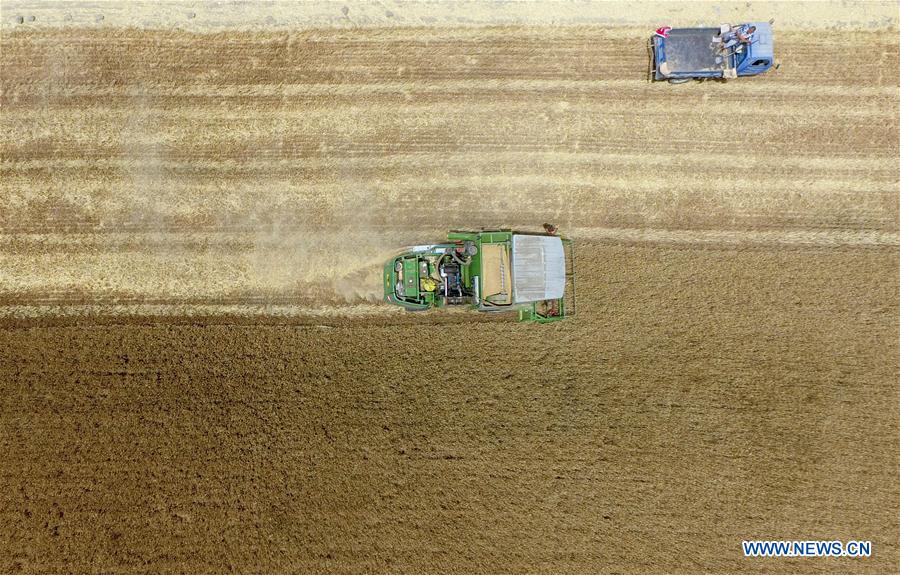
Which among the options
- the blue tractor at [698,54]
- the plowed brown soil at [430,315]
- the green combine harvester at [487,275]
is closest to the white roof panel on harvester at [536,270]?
the green combine harvester at [487,275]

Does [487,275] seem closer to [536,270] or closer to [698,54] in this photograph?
[536,270]

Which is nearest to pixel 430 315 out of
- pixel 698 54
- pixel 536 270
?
pixel 536 270

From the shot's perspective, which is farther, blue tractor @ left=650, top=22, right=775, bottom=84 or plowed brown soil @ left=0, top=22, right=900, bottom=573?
blue tractor @ left=650, top=22, right=775, bottom=84

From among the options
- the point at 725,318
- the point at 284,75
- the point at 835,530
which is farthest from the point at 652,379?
the point at 284,75

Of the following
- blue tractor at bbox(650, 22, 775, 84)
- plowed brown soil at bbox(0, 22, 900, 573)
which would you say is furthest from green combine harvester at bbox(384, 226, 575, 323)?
blue tractor at bbox(650, 22, 775, 84)

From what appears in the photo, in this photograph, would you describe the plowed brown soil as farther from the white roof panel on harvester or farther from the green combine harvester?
the white roof panel on harvester

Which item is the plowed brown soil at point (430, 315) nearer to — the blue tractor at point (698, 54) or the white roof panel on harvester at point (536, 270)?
the blue tractor at point (698, 54)
